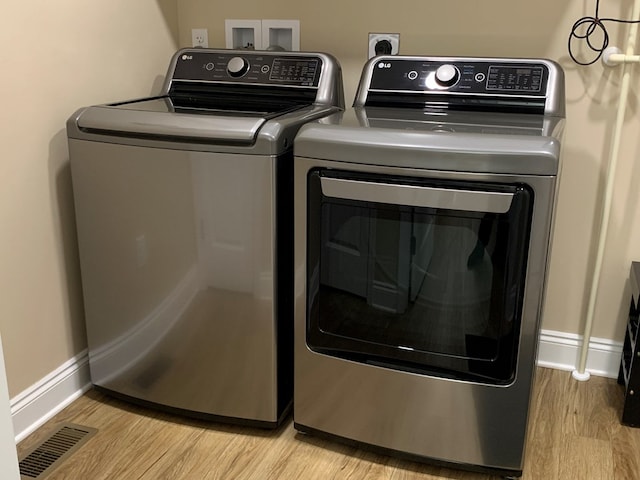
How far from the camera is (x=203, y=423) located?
1823mm

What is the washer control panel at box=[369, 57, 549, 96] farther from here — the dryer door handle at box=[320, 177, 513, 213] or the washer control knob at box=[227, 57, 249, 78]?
the dryer door handle at box=[320, 177, 513, 213]

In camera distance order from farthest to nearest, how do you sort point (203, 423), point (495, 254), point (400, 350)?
point (203, 423) < point (400, 350) < point (495, 254)

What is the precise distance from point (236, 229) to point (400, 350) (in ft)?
1.57

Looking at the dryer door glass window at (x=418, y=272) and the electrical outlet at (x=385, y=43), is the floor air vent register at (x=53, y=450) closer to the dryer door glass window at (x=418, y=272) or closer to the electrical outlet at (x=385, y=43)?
the dryer door glass window at (x=418, y=272)

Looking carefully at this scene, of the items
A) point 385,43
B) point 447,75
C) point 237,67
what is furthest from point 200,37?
point 447,75

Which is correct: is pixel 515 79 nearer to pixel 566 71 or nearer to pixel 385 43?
pixel 566 71

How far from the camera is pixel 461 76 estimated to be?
1.83 m

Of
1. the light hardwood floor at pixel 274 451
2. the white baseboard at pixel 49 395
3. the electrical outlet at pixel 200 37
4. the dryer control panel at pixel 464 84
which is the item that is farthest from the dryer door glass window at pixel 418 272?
the electrical outlet at pixel 200 37

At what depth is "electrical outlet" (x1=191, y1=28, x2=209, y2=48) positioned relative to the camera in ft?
7.34

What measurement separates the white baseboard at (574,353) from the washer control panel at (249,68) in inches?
43.1

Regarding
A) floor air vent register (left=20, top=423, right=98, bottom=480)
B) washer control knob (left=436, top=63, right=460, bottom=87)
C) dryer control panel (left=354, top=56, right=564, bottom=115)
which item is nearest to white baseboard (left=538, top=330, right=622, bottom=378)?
dryer control panel (left=354, top=56, right=564, bottom=115)

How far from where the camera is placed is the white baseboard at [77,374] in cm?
176

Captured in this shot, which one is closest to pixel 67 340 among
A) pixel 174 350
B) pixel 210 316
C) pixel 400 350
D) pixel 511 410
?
pixel 174 350

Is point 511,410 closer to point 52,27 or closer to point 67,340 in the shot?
point 67,340
